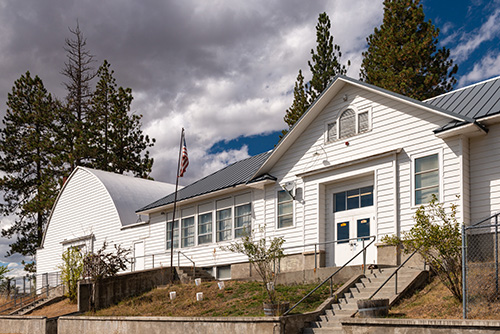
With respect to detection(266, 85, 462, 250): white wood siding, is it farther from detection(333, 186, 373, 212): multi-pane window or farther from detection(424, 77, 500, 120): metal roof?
detection(424, 77, 500, 120): metal roof

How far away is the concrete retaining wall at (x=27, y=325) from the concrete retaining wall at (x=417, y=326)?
1349cm

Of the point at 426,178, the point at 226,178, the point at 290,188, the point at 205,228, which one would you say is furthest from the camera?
the point at 226,178

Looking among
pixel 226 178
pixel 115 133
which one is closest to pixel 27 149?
pixel 115 133

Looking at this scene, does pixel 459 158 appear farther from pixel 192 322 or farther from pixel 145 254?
pixel 145 254

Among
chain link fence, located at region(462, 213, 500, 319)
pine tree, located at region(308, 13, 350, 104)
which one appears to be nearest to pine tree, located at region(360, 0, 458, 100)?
pine tree, located at region(308, 13, 350, 104)

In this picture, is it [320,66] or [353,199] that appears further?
[320,66]

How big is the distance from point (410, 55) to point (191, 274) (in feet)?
62.7

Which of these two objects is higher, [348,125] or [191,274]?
[348,125]

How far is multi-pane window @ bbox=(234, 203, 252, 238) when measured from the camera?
950 inches

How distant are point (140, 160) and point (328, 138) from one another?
32.6 meters

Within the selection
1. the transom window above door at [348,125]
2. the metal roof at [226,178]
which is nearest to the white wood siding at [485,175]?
the transom window above door at [348,125]

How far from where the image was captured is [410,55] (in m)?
34.2

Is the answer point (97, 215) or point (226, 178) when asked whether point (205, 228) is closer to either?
point (226, 178)

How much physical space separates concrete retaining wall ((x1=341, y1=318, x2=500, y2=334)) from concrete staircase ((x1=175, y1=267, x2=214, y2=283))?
1286 centimetres
